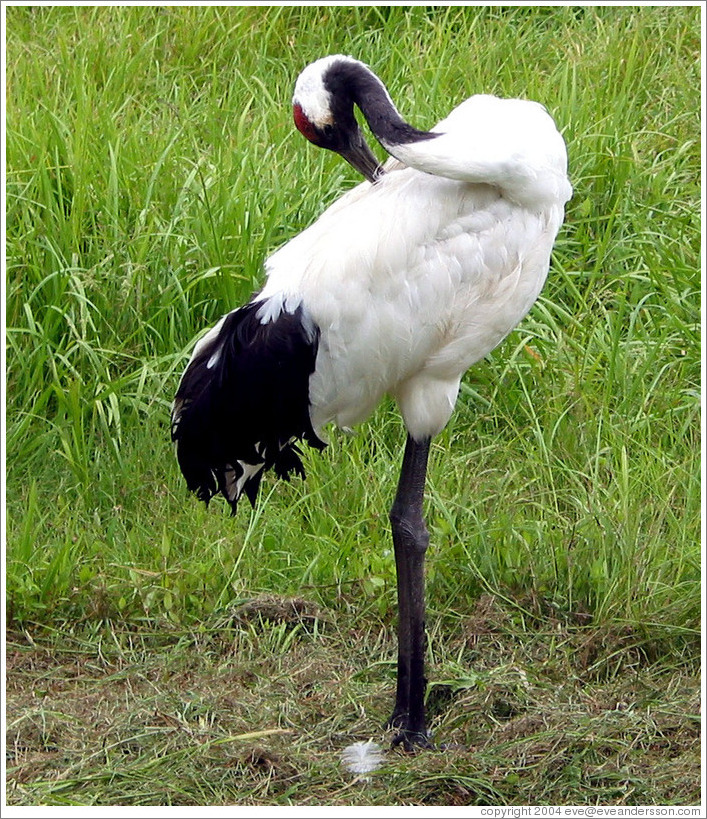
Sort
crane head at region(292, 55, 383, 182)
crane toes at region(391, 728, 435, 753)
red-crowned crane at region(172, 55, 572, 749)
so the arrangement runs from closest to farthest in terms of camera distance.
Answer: red-crowned crane at region(172, 55, 572, 749), crane head at region(292, 55, 383, 182), crane toes at region(391, 728, 435, 753)

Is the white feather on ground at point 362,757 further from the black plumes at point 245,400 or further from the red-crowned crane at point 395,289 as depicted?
the black plumes at point 245,400

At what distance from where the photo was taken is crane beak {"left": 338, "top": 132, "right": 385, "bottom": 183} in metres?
3.72

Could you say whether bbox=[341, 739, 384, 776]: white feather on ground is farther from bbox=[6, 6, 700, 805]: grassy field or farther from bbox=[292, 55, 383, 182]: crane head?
bbox=[292, 55, 383, 182]: crane head

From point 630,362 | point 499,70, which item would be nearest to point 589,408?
point 630,362

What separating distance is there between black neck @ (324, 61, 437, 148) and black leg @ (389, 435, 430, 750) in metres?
0.88

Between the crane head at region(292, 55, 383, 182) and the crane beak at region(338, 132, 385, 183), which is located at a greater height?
the crane head at region(292, 55, 383, 182)

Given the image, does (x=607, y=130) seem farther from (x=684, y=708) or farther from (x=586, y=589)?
(x=684, y=708)

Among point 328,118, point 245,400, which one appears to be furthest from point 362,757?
point 328,118

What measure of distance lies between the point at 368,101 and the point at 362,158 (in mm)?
198

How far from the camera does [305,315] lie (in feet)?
11.6

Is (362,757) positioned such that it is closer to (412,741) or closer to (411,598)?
(412,741)

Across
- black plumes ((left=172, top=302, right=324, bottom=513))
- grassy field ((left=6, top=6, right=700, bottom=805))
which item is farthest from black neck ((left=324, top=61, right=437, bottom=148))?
grassy field ((left=6, top=6, right=700, bottom=805))

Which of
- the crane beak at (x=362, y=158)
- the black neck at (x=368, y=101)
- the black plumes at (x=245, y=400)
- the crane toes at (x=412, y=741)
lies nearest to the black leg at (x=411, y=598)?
the crane toes at (x=412, y=741)

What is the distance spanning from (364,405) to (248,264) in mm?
1492
